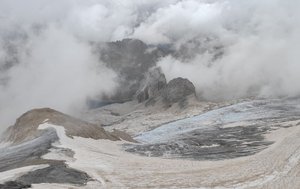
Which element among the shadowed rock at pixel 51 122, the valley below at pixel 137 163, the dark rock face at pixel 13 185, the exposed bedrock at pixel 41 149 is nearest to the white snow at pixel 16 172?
the valley below at pixel 137 163

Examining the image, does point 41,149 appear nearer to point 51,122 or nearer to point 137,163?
point 137,163

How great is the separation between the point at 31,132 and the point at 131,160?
89.7 ft

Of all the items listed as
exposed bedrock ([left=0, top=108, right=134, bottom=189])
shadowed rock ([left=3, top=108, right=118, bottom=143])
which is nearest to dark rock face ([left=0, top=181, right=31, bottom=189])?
exposed bedrock ([left=0, top=108, right=134, bottom=189])

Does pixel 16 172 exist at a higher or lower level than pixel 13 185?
higher

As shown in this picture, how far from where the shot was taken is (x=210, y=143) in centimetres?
7244

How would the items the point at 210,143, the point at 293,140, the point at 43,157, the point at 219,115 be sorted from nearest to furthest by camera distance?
the point at 43,157, the point at 293,140, the point at 210,143, the point at 219,115

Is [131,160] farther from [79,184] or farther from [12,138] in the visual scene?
[12,138]

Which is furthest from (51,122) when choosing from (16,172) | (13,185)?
(13,185)

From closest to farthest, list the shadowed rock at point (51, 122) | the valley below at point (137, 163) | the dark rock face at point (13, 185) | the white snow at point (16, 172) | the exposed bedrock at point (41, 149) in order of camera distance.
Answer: the dark rock face at point (13, 185) → the white snow at point (16, 172) → the exposed bedrock at point (41, 149) → the valley below at point (137, 163) → the shadowed rock at point (51, 122)

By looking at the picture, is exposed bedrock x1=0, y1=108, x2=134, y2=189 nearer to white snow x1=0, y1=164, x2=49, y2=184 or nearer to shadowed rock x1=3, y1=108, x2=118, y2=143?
shadowed rock x1=3, y1=108, x2=118, y2=143

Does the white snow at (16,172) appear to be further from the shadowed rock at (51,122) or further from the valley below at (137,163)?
the shadowed rock at (51,122)

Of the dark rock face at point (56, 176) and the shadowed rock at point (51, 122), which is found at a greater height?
the shadowed rock at point (51, 122)

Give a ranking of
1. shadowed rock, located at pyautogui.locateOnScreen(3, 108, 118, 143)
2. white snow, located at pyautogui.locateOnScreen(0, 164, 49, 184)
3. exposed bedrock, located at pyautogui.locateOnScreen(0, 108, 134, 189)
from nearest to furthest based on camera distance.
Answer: white snow, located at pyautogui.locateOnScreen(0, 164, 49, 184) < exposed bedrock, located at pyautogui.locateOnScreen(0, 108, 134, 189) < shadowed rock, located at pyautogui.locateOnScreen(3, 108, 118, 143)

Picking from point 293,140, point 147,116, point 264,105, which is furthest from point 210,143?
point 147,116
